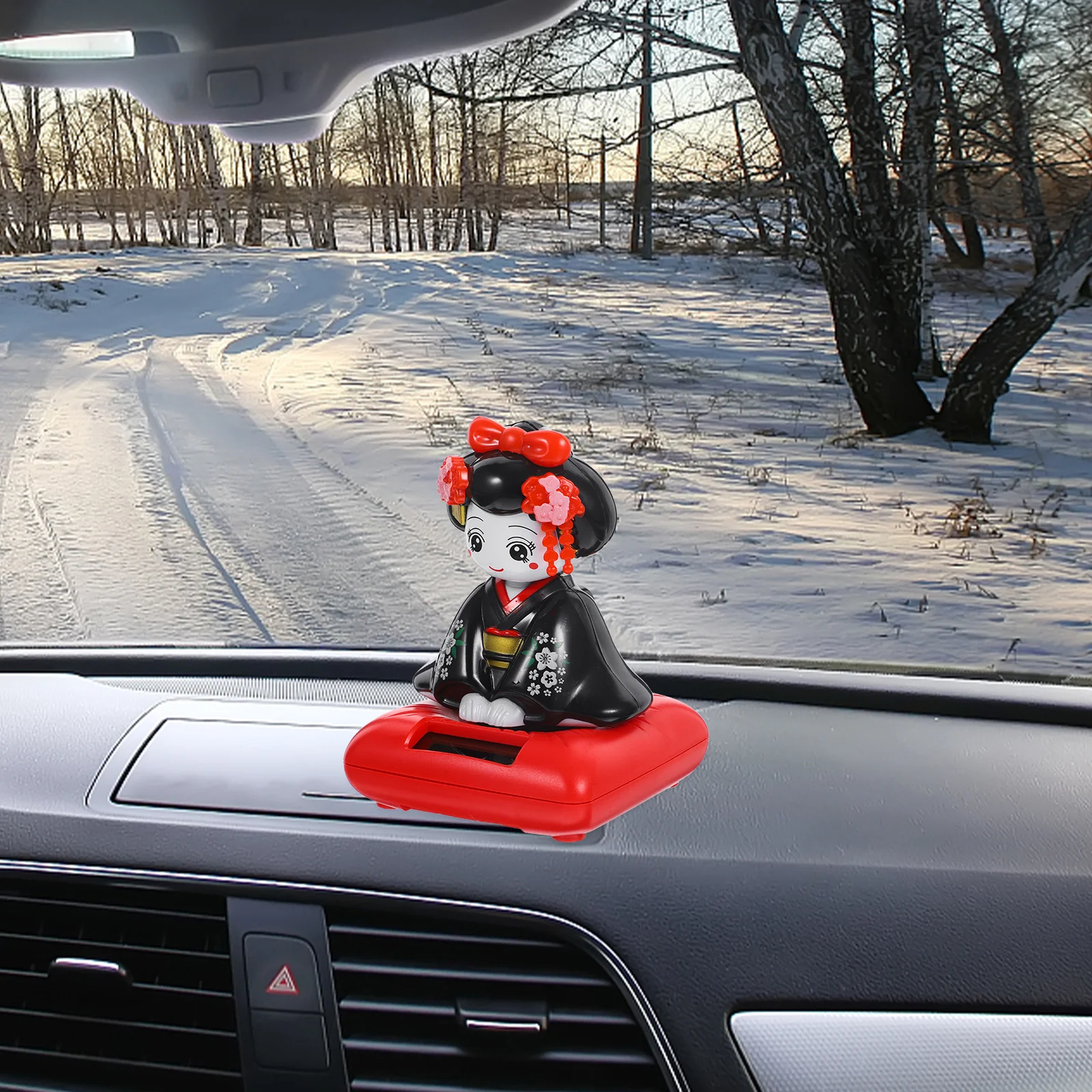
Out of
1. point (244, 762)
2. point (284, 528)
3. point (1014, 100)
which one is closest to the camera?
point (244, 762)

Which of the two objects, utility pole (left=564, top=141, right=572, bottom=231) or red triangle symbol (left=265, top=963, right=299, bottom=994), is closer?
red triangle symbol (left=265, top=963, right=299, bottom=994)

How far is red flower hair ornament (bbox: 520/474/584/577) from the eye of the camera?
105 cm

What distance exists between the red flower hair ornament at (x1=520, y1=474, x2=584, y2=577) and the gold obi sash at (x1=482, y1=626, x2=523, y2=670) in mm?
75

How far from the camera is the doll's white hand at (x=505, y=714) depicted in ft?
3.63

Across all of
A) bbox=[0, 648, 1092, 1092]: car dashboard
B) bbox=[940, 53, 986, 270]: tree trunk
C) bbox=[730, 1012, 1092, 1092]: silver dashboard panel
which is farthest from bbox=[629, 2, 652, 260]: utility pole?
bbox=[730, 1012, 1092, 1092]: silver dashboard panel

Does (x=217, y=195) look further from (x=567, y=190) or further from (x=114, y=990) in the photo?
(x=114, y=990)

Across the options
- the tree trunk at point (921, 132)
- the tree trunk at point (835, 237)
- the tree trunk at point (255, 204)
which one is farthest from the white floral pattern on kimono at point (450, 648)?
the tree trunk at point (921, 132)

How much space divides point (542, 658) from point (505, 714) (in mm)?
70

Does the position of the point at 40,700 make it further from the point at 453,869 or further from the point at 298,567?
the point at 298,567

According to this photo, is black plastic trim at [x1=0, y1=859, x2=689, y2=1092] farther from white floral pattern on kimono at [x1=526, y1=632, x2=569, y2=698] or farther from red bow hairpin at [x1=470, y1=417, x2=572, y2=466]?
red bow hairpin at [x1=470, y1=417, x2=572, y2=466]

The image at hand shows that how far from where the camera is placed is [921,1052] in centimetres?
117

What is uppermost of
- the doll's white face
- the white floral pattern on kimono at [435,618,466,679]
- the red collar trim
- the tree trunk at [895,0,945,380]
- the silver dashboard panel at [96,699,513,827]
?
the tree trunk at [895,0,945,380]

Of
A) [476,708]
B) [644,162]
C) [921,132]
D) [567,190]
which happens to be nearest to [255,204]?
[567,190]

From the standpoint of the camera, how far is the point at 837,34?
15.8 ft
